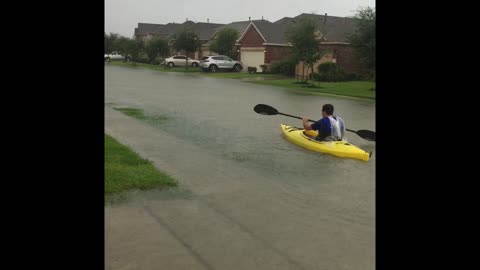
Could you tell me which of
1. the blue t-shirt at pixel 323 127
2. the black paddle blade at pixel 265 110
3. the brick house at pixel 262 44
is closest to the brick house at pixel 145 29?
the brick house at pixel 262 44

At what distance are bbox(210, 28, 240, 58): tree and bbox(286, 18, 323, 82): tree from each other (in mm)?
18268

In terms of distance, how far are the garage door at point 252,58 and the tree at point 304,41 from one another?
14.6 metres

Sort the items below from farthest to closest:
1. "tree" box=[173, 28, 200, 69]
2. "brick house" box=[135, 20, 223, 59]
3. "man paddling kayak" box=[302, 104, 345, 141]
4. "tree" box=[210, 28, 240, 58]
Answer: "brick house" box=[135, 20, 223, 59] → "tree" box=[173, 28, 200, 69] → "tree" box=[210, 28, 240, 58] → "man paddling kayak" box=[302, 104, 345, 141]

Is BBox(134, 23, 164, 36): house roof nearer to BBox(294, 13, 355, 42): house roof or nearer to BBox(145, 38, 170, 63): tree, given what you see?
BBox(145, 38, 170, 63): tree

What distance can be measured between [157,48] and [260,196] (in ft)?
188

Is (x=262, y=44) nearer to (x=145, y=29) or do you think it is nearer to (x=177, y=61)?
(x=177, y=61)

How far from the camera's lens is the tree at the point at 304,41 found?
103 feet

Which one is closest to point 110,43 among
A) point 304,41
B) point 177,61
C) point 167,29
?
point 167,29

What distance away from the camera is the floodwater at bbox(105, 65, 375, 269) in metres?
5.05

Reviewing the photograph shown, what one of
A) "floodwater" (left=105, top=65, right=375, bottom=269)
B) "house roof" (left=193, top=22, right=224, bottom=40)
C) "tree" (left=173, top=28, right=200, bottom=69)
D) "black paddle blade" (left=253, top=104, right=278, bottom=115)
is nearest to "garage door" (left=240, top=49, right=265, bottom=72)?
"tree" (left=173, top=28, right=200, bottom=69)

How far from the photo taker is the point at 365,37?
3105cm

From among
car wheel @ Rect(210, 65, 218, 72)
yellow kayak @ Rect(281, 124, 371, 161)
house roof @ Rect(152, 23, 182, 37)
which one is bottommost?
yellow kayak @ Rect(281, 124, 371, 161)

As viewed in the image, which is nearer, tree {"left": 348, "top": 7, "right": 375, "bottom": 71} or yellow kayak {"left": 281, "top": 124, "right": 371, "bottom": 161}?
yellow kayak {"left": 281, "top": 124, "right": 371, "bottom": 161}
